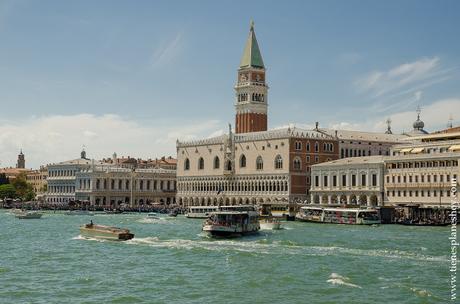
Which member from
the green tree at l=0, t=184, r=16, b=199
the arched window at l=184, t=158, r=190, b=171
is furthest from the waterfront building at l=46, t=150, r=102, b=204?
the arched window at l=184, t=158, r=190, b=171

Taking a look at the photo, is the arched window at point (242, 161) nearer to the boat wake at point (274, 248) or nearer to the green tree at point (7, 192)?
the green tree at point (7, 192)

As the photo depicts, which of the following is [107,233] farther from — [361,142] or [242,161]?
[361,142]

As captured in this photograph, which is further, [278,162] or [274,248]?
[278,162]

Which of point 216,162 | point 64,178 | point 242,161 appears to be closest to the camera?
point 242,161

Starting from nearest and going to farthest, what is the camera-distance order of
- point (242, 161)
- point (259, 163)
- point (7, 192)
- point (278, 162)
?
1. point (278, 162)
2. point (259, 163)
3. point (242, 161)
4. point (7, 192)

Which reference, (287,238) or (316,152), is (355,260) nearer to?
(287,238)

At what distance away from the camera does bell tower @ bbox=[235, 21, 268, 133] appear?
12938 centimetres

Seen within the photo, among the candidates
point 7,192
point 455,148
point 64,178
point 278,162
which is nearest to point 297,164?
point 278,162

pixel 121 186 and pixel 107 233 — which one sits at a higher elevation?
pixel 121 186

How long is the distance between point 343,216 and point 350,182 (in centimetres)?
1652

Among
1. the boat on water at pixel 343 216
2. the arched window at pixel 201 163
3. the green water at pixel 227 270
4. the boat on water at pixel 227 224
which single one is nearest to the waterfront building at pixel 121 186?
the arched window at pixel 201 163

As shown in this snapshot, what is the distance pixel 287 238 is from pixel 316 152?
2125 inches

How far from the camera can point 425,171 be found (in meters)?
86.1

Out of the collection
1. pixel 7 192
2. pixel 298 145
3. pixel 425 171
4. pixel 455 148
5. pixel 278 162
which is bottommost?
pixel 7 192
